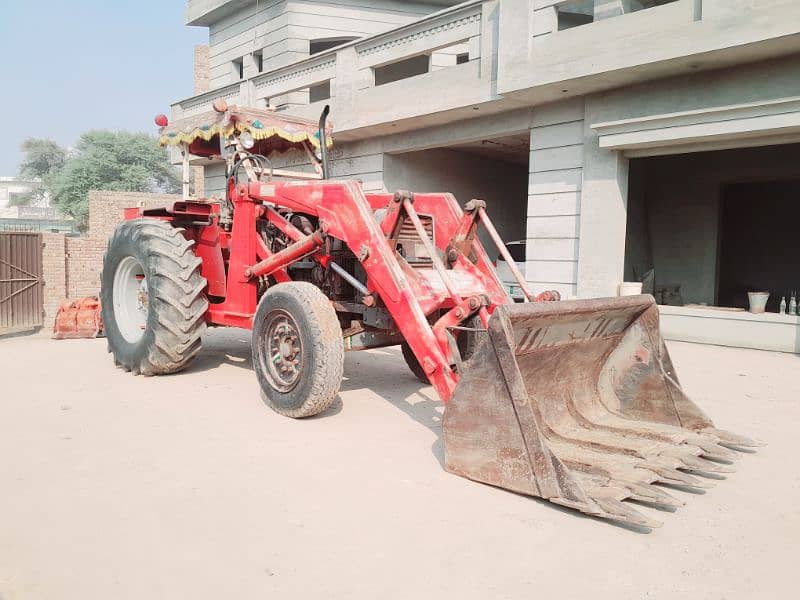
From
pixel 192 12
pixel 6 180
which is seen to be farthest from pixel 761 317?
pixel 6 180

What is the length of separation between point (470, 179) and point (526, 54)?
5.85 metres

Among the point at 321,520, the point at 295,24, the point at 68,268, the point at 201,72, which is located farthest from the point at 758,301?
the point at 201,72

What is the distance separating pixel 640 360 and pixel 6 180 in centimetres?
9953

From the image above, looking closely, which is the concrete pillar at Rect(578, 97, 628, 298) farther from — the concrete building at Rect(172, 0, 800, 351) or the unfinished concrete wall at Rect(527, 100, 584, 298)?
the unfinished concrete wall at Rect(527, 100, 584, 298)

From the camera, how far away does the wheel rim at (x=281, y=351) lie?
5.05 metres

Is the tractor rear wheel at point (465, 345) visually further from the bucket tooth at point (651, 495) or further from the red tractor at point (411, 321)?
the bucket tooth at point (651, 495)

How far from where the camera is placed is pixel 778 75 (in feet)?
28.2

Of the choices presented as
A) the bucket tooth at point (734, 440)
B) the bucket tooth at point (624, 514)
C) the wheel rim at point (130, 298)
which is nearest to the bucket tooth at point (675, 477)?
the bucket tooth at point (624, 514)

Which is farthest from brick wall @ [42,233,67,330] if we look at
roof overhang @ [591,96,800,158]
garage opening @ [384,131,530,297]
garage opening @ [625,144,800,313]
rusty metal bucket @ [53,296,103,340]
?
garage opening @ [625,144,800,313]

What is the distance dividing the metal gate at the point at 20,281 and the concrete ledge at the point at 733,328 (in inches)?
434

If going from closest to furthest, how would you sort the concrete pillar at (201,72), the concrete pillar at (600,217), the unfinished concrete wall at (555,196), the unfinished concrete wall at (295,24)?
the concrete pillar at (600,217)
the unfinished concrete wall at (555,196)
the unfinished concrete wall at (295,24)
the concrete pillar at (201,72)

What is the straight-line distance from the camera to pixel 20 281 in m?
12.0

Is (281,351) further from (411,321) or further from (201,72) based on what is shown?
(201,72)

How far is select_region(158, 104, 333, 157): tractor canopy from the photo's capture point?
6.47 meters
